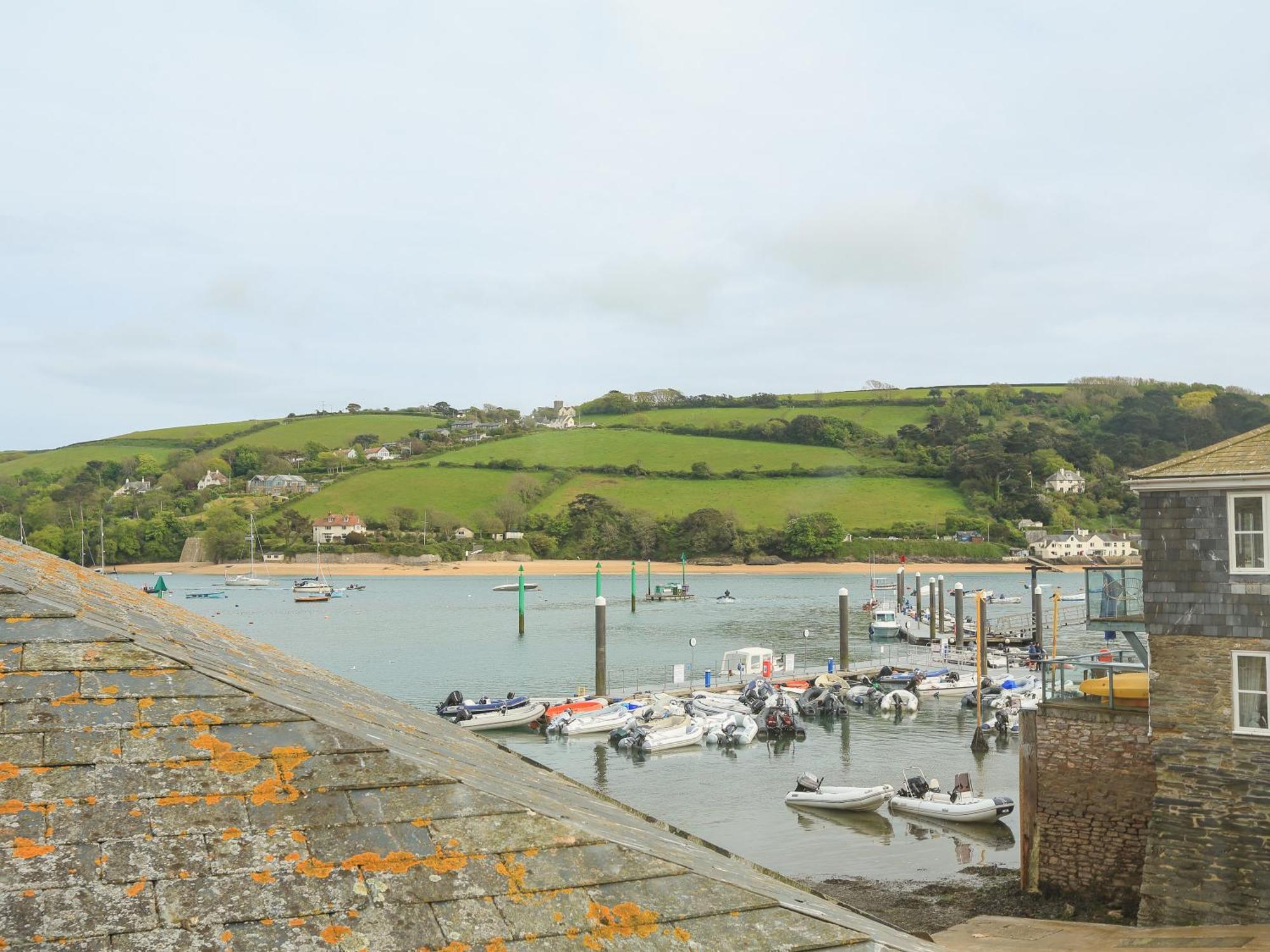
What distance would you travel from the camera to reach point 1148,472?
16.9 meters

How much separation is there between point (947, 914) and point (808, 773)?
14.1 meters

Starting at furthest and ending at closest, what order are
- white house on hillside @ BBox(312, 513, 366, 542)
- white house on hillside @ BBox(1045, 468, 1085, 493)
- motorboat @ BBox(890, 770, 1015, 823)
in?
white house on hillside @ BBox(1045, 468, 1085, 493) < white house on hillside @ BBox(312, 513, 366, 542) < motorboat @ BBox(890, 770, 1015, 823)

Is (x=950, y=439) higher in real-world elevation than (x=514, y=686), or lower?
higher

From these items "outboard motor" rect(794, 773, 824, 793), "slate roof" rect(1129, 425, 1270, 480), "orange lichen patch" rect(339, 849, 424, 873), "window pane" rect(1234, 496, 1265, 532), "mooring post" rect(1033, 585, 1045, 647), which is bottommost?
"outboard motor" rect(794, 773, 824, 793)

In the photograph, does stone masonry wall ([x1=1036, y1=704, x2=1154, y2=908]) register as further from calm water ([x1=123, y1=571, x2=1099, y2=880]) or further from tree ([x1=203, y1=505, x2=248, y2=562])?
tree ([x1=203, y1=505, x2=248, y2=562])

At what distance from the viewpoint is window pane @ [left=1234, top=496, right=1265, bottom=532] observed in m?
16.2

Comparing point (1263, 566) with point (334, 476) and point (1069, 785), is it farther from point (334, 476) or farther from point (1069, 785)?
point (334, 476)

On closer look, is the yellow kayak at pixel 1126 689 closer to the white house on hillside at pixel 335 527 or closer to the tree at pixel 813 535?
the tree at pixel 813 535

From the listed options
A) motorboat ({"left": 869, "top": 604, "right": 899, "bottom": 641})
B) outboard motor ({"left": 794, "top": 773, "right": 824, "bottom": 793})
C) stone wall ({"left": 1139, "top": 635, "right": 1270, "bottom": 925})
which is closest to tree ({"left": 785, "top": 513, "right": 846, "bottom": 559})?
motorboat ({"left": 869, "top": 604, "right": 899, "bottom": 641})

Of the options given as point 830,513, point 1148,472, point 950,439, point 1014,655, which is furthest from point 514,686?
point 950,439

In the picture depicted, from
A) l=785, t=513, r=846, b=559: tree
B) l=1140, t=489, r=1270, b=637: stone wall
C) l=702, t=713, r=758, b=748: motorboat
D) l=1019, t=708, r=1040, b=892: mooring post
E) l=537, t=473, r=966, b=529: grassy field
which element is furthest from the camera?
l=537, t=473, r=966, b=529: grassy field

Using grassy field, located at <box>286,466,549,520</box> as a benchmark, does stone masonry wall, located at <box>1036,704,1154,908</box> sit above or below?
below

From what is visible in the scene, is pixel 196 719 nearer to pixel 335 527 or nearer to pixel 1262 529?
pixel 1262 529

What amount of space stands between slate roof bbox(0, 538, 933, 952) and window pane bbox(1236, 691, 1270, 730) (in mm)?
15138
